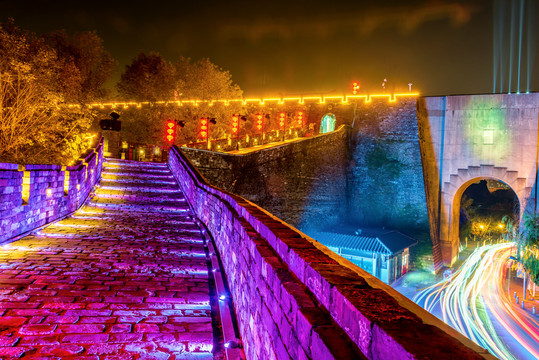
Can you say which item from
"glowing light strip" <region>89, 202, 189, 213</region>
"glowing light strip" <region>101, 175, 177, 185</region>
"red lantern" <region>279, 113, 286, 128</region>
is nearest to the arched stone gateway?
"red lantern" <region>279, 113, 286, 128</region>

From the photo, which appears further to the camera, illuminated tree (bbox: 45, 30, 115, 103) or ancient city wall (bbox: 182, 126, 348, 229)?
illuminated tree (bbox: 45, 30, 115, 103)

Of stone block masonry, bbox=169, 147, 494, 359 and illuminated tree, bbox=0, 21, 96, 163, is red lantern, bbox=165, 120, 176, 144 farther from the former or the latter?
stone block masonry, bbox=169, 147, 494, 359

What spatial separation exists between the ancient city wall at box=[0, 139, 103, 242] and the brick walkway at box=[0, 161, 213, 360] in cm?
31

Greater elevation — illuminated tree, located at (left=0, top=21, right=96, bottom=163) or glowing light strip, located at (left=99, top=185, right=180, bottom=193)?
illuminated tree, located at (left=0, top=21, right=96, bottom=163)

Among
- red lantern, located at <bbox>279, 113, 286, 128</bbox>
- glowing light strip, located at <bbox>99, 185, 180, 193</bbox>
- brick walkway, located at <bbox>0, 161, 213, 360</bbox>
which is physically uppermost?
red lantern, located at <bbox>279, 113, 286, 128</bbox>

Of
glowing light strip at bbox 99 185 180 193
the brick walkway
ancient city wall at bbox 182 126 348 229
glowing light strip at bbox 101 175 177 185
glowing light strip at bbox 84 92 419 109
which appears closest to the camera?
the brick walkway

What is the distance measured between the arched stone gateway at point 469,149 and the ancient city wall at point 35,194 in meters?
20.0

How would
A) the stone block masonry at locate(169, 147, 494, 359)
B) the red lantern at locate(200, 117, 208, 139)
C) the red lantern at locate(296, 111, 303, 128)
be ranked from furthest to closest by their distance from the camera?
the red lantern at locate(296, 111, 303, 128) < the red lantern at locate(200, 117, 208, 139) < the stone block masonry at locate(169, 147, 494, 359)

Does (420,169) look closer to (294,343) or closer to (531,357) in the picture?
(531,357)

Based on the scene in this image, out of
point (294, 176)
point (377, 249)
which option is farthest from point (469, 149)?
point (294, 176)

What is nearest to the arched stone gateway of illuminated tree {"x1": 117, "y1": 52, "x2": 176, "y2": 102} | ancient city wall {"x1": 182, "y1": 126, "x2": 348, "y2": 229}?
ancient city wall {"x1": 182, "y1": 126, "x2": 348, "y2": 229}

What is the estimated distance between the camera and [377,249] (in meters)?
19.2

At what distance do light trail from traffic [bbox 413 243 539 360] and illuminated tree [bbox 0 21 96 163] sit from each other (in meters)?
20.1

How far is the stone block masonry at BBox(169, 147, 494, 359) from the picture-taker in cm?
122
